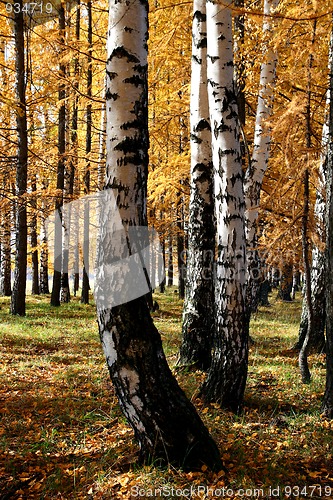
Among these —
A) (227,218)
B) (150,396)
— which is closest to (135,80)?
(227,218)

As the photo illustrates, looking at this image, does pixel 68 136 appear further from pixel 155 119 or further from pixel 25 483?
pixel 25 483

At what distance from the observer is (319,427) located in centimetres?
435

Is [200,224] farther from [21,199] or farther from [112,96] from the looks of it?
[21,199]

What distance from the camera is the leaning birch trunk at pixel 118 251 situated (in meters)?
3.08

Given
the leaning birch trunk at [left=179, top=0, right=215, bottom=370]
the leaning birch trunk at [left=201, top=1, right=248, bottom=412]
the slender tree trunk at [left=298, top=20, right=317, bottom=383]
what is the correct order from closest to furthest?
1. the leaning birch trunk at [left=201, top=1, right=248, bottom=412]
2. the slender tree trunk at [left=298, top=20, right=317, bottom=383]
3. the leaning birch trunk at [left=179, top=0, right=215, bottom=370]

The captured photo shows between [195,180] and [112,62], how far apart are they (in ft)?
10.7

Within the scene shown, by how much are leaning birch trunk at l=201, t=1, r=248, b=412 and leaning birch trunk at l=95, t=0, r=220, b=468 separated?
1.66m

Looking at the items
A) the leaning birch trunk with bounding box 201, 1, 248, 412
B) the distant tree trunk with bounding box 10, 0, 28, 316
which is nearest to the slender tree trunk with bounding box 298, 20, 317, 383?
the leaning birch trunk with bounding box 201, 1, 248, 412

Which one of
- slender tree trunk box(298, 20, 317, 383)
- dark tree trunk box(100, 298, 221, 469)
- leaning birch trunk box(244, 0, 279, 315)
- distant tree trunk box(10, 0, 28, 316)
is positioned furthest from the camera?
distant tree trunk box(10, 0, 28, 316)

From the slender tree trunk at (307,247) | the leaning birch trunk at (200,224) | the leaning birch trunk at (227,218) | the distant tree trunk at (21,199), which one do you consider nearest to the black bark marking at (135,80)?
the leaning birch trunk at (227,218)

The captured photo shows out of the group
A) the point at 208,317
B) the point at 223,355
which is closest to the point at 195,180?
the point at 208,317

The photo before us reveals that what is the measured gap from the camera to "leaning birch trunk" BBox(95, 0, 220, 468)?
10.1 ft

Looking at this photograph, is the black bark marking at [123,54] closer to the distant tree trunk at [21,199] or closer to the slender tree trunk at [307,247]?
the slender tree trunk at [307,247]

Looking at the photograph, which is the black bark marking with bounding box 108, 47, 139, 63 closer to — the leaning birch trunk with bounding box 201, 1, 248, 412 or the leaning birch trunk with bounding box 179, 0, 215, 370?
the leaning birch trunk with bounding box 201, 1, 248, 412
